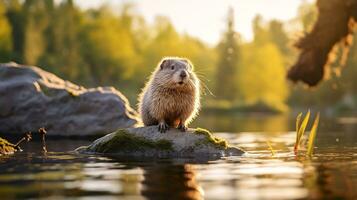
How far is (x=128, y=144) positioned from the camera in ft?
42.3

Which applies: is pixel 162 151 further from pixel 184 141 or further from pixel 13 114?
pixel 13 114

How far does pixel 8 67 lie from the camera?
2150 centimetres

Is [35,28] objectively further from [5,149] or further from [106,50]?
[5,149]

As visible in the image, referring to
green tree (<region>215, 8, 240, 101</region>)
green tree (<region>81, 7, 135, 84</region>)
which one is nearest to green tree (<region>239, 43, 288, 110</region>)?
green tree (<region>215, 8, 240, 101</region>)

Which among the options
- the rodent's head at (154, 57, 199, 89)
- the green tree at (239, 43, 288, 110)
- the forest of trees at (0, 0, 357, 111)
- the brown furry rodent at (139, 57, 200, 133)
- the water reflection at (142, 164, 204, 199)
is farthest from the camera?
the green tree at (239, 43, 288, 110)

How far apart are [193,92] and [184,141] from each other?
96 cm

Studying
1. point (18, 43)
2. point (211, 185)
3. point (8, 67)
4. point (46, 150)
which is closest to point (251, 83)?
point (18, 43)

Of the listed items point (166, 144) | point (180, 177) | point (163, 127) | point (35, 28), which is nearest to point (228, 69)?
point (35, 28)

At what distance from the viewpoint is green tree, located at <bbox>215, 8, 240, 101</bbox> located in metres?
80.6

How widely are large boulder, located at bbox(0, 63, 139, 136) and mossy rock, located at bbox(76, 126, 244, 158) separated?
7.29m

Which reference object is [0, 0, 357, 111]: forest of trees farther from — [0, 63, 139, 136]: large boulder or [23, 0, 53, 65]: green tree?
[0, 63, 139, 136]: large boulder

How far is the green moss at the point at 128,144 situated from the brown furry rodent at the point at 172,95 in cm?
31

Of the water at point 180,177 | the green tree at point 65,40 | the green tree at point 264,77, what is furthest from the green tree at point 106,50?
the water at point 180,177

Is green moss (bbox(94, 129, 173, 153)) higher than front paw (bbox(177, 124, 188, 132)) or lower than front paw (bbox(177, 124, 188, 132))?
lower
